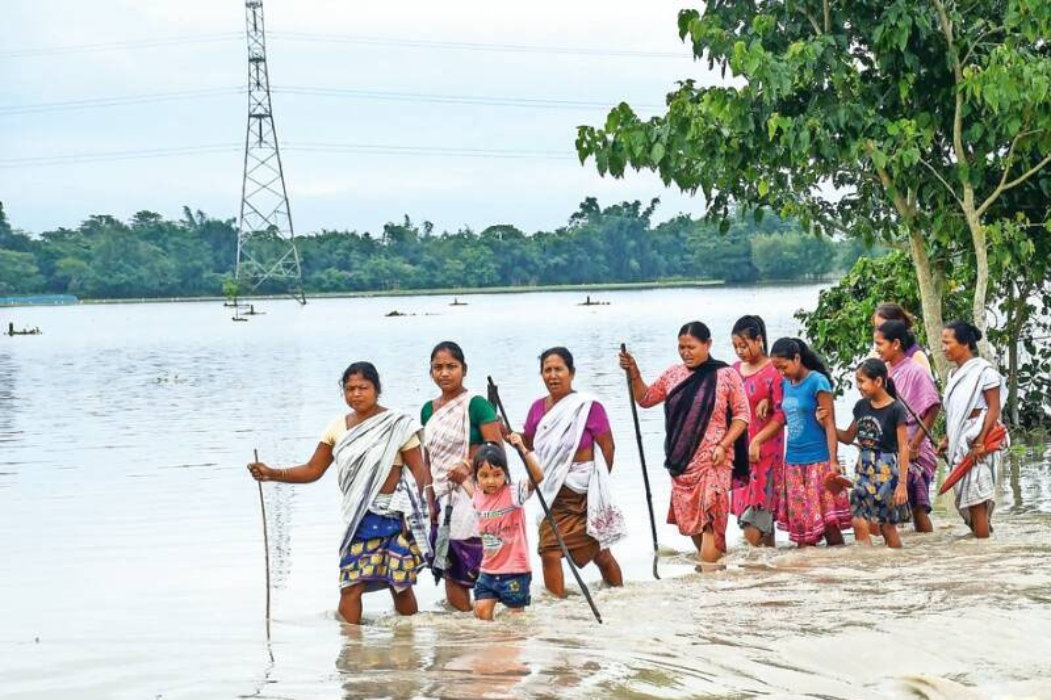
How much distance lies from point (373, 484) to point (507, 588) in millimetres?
861

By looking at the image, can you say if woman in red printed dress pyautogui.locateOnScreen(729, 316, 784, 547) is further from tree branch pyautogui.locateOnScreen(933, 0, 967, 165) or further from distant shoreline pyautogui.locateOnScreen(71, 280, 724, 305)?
distant shoreline pyautogui.locateOnScreen(71, 280, 724, 305)

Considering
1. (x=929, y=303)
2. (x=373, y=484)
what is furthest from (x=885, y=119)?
(x=373, y=484)

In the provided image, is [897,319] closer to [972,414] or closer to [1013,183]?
[972,414]

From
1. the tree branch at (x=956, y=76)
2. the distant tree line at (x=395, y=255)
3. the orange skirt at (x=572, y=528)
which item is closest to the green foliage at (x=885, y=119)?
the tree branch at (x=956, y=76)

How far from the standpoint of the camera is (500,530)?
7.80 meters

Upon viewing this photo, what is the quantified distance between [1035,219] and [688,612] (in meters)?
6.66

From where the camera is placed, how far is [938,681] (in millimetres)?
6082

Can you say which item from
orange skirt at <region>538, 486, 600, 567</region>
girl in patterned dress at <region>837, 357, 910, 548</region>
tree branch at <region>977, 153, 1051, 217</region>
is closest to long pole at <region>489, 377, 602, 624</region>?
orange skirt at <region>538, 486, 600, 567</region>

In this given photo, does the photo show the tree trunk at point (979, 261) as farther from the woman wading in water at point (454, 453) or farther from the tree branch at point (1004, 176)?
the woman wading in water at point (454, 453)

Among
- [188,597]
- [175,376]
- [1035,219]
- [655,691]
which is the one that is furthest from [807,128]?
[175,376]

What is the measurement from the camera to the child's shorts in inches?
310

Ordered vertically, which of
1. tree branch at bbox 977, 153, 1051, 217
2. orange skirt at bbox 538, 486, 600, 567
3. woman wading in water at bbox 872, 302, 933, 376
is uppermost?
tree branch at bbox 977, 153, 1051, 217

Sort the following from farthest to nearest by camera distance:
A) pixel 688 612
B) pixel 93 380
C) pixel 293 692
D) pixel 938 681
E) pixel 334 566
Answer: pixel 93 380 < pixel 334 566 < pixel 688 612 < pixel 293 692 < pixel 938 681

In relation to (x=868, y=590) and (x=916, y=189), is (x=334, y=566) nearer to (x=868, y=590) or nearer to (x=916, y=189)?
(x=868, y=590)
